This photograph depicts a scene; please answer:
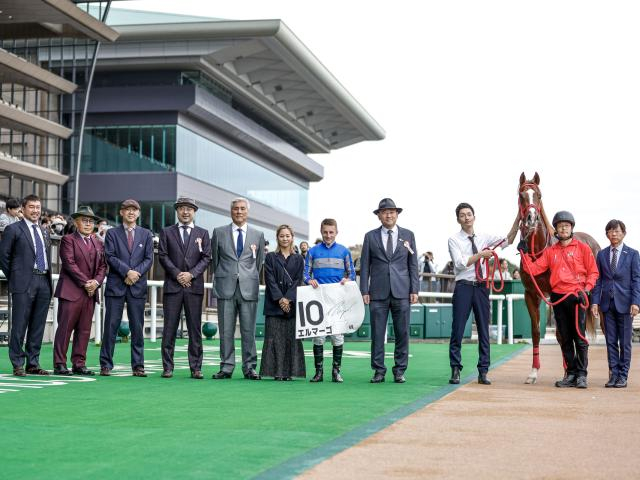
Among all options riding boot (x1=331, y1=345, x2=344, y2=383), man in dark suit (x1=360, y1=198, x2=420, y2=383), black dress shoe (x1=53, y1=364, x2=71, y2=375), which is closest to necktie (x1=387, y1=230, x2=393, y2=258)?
man in dark suit (x1=360, y1=198, x2=420, y2=383)

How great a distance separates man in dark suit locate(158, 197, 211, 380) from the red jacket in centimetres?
361

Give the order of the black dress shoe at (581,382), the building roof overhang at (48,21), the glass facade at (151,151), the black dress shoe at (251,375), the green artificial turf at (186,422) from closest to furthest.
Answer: the green artificial turf at (186,422)
the black dress shoe at (581,382)
the black dress shoe at (251,375)
the building roof overhang at (48,21)
the glass facade at (151,151)

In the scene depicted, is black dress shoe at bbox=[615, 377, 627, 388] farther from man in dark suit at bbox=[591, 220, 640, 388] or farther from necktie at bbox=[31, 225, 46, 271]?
necktie at bbox=[31, 225, 46, 271]

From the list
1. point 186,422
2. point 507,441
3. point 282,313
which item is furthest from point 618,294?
point 186,422

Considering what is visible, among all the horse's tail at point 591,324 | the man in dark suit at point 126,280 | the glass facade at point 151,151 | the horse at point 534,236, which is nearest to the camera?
the horse at point 534,236

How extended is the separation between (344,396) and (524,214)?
3.05 m

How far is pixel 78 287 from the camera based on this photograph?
11.6 meters

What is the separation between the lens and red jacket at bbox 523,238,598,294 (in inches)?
431

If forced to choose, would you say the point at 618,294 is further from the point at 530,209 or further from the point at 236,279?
the point at 236,279

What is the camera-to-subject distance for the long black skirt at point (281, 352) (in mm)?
11203

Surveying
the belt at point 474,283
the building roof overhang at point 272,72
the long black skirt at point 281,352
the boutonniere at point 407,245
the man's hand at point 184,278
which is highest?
the building roof overhang at point 272,72

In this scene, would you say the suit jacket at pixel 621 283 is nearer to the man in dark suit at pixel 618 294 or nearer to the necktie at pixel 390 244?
the man in dark suit at pixel 618 294

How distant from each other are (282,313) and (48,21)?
113 ft

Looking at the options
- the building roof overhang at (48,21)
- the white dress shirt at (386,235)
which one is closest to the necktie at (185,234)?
the white dress shirt at (386,235)
